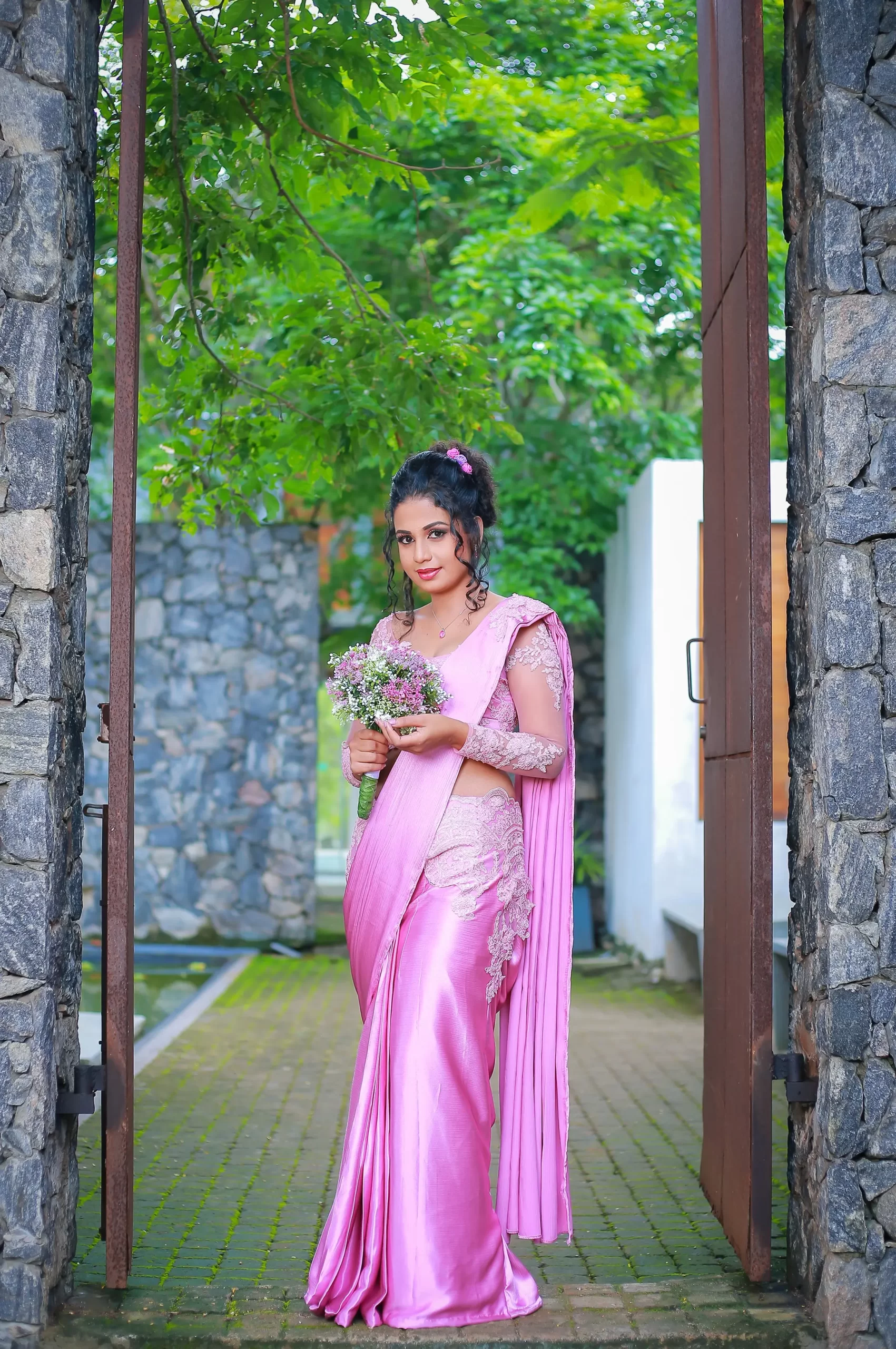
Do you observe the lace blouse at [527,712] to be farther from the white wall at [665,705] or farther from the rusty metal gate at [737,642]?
the white wall at [665,705]

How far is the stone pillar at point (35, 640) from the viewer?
3113 mm

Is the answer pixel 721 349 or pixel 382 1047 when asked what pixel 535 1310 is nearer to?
pixel 382 1047

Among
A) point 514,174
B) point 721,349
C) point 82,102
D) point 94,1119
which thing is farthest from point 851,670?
point 514,174

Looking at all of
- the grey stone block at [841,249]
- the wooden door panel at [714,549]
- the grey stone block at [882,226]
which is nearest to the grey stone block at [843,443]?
the grey stone block at [841,249]

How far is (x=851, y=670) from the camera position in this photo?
318 cm

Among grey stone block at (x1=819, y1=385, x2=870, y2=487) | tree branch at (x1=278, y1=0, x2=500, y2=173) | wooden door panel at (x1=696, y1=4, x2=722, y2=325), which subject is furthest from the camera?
tree branch at (x1=278, y1=0, x2=500, y2=173)

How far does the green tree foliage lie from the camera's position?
17.1 ft

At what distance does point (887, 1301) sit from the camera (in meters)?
3.10

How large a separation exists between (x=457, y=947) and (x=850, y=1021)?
0.94 meters

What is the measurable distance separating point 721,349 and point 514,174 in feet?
24.4

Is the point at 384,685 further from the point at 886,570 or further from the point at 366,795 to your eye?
the point at 886,570

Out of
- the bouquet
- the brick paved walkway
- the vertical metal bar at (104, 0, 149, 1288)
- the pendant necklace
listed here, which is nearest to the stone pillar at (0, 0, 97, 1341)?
the vertical metal bar at (104, 0, 149, 1288)

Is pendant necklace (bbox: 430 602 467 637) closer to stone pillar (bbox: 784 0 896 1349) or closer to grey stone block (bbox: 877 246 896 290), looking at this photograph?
stone pillar (bbox: 784 0 896 1349)

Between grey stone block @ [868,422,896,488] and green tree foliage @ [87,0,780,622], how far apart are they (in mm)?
2429
